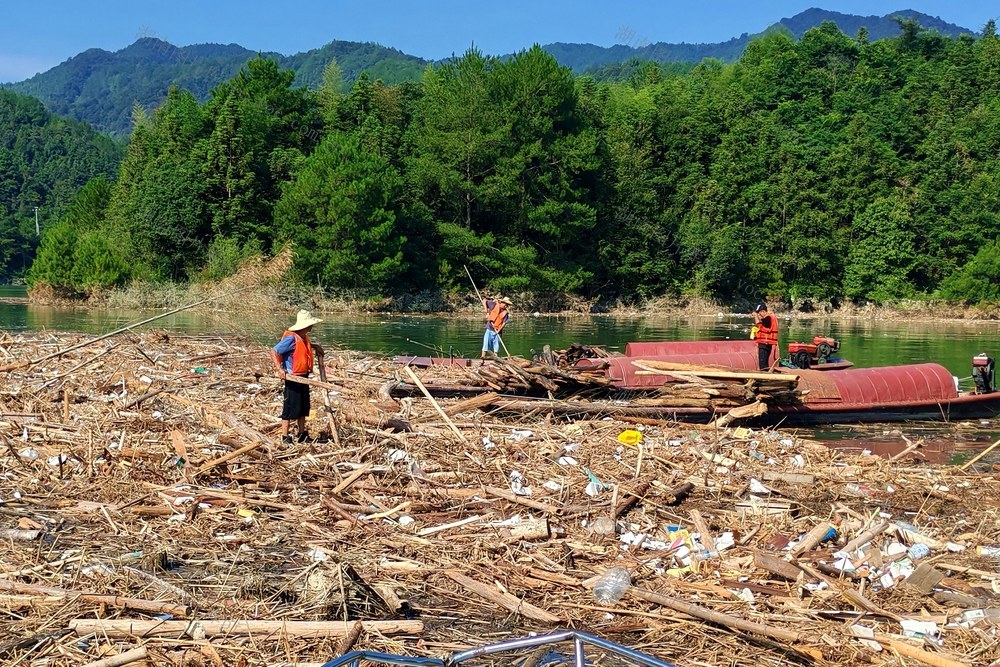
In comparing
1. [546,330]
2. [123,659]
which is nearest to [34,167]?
[546,330]

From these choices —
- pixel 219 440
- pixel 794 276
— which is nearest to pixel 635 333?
pixel 794 276

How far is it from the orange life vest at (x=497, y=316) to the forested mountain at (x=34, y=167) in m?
81.9

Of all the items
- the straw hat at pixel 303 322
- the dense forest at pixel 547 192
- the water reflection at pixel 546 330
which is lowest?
the water reflection at pixel 546 330

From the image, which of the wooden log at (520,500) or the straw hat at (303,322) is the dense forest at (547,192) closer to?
the straw hat at (303,322)

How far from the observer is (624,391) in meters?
14.6

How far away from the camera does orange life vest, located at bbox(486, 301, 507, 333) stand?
64.0ft

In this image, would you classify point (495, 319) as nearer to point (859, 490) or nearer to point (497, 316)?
point (497, 316)

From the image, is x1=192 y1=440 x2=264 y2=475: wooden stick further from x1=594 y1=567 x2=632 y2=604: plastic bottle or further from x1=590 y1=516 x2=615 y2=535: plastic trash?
x1=594 y1=567 x2=632 y2=604: plastic bottle

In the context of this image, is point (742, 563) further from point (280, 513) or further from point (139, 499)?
point (139, 499)

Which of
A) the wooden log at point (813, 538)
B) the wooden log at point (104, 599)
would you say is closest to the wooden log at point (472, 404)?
the wooden log at point (813, 538)

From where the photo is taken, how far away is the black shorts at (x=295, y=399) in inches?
398

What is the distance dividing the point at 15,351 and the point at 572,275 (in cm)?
3831

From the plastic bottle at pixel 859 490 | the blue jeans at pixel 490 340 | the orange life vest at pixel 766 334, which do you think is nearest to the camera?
the plastic bottle at pixel 859 490

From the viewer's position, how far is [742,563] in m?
7.29
